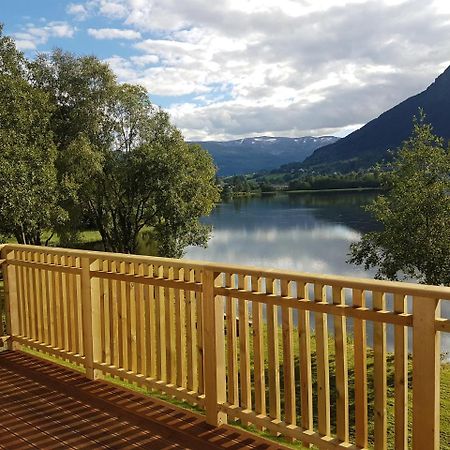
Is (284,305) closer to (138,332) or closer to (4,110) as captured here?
(138,332)

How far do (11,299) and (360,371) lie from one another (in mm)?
4050

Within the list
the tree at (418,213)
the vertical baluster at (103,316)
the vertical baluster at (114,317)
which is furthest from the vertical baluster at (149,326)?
the tree at (418,213)

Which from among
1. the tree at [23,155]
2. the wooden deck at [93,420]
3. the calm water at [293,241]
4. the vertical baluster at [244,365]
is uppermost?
the tree at [23,155]

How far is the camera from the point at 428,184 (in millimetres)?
12266

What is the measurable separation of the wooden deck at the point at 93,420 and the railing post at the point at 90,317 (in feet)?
0.64

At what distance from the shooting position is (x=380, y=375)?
2840 millimetres

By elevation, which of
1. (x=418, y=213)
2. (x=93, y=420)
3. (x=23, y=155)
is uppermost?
(x=23, y=155)

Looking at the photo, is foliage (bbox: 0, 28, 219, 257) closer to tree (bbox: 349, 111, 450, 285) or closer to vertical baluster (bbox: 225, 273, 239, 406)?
tree (bbox: 349, 111, 450, 285)

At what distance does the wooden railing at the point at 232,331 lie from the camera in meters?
2.70

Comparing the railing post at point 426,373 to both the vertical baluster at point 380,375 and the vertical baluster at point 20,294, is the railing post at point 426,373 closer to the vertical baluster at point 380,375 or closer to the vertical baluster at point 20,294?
the vertical baluster at point 380,375

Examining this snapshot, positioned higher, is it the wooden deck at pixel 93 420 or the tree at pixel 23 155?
the tree at pixel 23 155

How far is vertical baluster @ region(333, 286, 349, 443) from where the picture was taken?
2.94 metres

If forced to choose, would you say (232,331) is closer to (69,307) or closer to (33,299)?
(69,307)

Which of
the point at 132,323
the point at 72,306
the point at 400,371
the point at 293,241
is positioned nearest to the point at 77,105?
the point at 293,241
